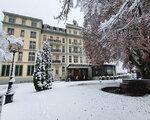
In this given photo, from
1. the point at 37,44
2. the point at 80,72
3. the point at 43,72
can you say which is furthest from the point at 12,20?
the point at 43,72

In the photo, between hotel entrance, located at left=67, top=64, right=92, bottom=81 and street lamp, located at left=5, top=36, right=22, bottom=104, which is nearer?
street lamp, located at left=5, top=36, right=22, bottom=104

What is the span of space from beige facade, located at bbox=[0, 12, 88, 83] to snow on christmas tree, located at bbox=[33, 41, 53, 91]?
64.7 feet

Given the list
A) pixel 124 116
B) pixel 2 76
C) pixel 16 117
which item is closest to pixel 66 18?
pixel 124 116

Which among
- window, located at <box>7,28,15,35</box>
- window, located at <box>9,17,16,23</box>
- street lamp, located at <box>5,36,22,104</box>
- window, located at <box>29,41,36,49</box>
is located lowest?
street lamp, located at <box>5,36,22,104</box>

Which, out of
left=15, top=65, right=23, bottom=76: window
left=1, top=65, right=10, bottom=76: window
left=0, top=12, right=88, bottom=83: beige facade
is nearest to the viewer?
left=1, top=65, right=10, bottom=76: window

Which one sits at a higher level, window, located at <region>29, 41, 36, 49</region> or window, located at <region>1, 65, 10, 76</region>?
window, located at <region>29, 41, 36, 49</region>

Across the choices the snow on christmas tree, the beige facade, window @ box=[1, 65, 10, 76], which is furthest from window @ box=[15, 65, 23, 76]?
the snow on christmas tree

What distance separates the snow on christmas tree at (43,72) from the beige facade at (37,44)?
776 inches

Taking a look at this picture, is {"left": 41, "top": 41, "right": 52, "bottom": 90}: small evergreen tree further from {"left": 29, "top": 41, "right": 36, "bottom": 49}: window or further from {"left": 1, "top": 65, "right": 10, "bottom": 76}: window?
{"left": 29, "top": 41, "right": 36, "bottom": 49}: window

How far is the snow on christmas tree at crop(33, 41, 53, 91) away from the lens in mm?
16078

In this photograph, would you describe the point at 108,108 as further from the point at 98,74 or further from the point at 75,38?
the point at 75,38

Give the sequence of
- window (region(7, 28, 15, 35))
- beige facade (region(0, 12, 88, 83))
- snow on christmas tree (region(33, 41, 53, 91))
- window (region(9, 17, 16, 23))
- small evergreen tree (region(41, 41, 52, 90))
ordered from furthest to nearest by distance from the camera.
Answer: window (region(9, 17, 16, 23)), beige facade (region(0, 12, 88, 83)), window (region(7, 28, 15, 35)), small evergreen tree (region(41, 41, 52, 90)), snow on christmas tree (region(33, 41, 53, 91))

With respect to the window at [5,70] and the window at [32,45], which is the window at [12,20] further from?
the window at [5,70]

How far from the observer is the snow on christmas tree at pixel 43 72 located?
52.7 feet
